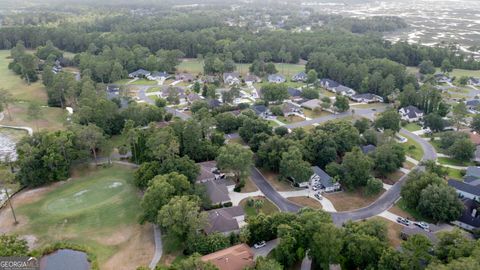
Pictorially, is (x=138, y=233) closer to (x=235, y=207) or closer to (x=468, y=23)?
(x=235, y=207)

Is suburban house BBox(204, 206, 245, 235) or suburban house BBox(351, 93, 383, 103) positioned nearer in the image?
suburban house BBox(204, 206, 245, 235)

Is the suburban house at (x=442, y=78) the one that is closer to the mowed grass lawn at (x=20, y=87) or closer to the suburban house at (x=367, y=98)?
the suburban house at (x=367, y=98)

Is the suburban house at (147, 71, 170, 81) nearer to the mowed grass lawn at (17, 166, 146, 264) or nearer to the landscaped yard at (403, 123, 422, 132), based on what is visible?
the mowed grass lawn at (17, 166, 146, 264)

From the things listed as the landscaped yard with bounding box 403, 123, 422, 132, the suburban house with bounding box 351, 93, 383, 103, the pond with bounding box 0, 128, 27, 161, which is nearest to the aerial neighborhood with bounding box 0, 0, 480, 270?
the pond with bounding box 0, 128, 27, 161

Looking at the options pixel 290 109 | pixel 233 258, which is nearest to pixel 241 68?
pixel 290 109

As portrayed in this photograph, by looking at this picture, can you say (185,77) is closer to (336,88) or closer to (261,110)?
(261,110)
